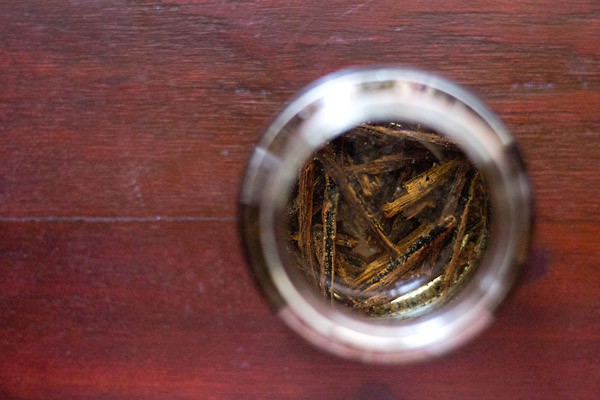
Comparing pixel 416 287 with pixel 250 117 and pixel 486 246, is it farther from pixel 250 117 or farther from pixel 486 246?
pixel 250 117

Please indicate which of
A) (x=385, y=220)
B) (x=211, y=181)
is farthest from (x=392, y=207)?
(x=211, y=181)

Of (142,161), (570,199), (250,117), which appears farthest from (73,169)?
(570,199)

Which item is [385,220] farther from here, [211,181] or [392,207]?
[211,181]

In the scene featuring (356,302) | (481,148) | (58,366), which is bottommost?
(58,366)
